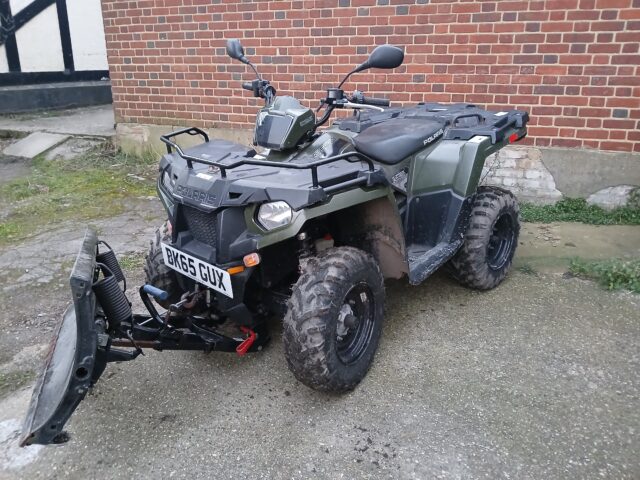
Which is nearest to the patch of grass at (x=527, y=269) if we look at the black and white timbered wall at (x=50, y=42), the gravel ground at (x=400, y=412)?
the gravel ground at (x=400, y=412)

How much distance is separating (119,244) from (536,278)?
3.32 metres

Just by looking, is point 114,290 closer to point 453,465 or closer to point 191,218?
point 191,218

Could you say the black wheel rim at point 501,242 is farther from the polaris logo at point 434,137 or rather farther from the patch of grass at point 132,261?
the patch of grass at point 132,261

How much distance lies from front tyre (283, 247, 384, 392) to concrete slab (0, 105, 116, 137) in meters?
6.24

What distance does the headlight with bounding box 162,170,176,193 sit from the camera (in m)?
2.82

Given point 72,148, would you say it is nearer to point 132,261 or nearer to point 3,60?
point 3,60

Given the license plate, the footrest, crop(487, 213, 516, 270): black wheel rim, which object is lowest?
crop(487, 213, 516, 270): black wheel rim

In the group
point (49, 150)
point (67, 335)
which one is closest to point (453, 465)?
point (67, 335)

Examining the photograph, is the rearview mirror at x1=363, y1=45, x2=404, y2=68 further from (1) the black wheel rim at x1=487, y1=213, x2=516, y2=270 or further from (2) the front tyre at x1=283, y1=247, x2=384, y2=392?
(1) the black wheel rim at x1=487, y1=213, x2=516, y2=270

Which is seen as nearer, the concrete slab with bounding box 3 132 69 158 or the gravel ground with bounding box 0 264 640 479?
the gravel ground with bounding box 0 264 640 479

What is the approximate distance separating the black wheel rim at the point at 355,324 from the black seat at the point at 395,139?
2.16 ft

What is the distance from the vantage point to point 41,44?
10.3m

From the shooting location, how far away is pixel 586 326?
3.30 m

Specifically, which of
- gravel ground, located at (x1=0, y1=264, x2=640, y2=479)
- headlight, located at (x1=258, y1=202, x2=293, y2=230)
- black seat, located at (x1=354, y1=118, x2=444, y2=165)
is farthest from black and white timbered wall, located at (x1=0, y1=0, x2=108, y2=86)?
headlight, located at (x1=258, y1=202, x2=293, y2=230)
